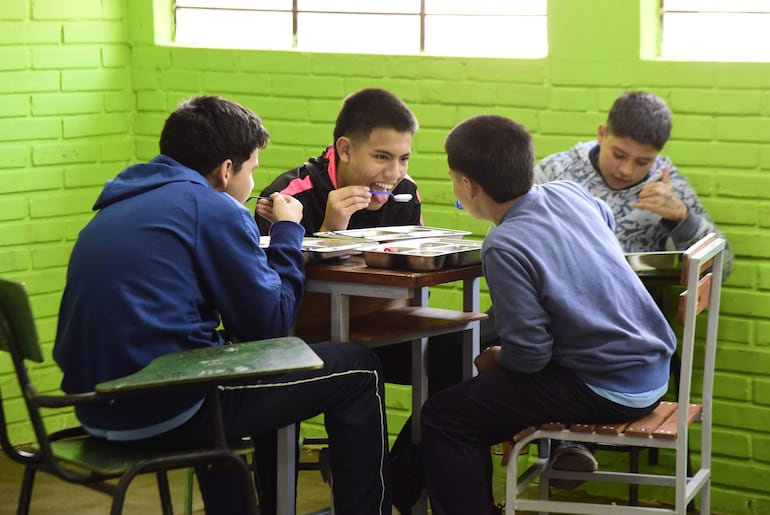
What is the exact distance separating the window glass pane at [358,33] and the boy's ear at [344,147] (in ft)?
2.74

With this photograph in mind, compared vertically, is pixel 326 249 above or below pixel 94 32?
below

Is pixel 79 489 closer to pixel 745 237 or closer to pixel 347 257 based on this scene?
pixel 347 257

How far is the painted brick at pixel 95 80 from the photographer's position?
445 cm

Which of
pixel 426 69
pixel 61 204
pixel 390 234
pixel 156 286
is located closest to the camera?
pixel 156 286

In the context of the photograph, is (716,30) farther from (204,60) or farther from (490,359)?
(204,60)

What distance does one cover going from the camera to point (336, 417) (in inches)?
113

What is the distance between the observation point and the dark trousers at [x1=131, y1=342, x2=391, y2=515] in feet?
8.92

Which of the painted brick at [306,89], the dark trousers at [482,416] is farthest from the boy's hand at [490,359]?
the painted brick at [306,89]

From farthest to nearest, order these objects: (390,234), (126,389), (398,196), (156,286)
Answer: (398,196), (390,234), (156,286), (126,389)

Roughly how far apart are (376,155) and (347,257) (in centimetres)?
52

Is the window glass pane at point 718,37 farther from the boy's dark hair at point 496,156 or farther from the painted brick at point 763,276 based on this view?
the boy's dark hair at point 496,156

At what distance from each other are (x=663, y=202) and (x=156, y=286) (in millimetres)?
1588

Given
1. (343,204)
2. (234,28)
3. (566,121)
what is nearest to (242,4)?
(234,28)

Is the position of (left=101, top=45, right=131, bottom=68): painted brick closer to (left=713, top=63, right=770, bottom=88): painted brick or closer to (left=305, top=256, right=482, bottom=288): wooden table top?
(left=305, top=256, right=482, bottom=288): wooden table top
